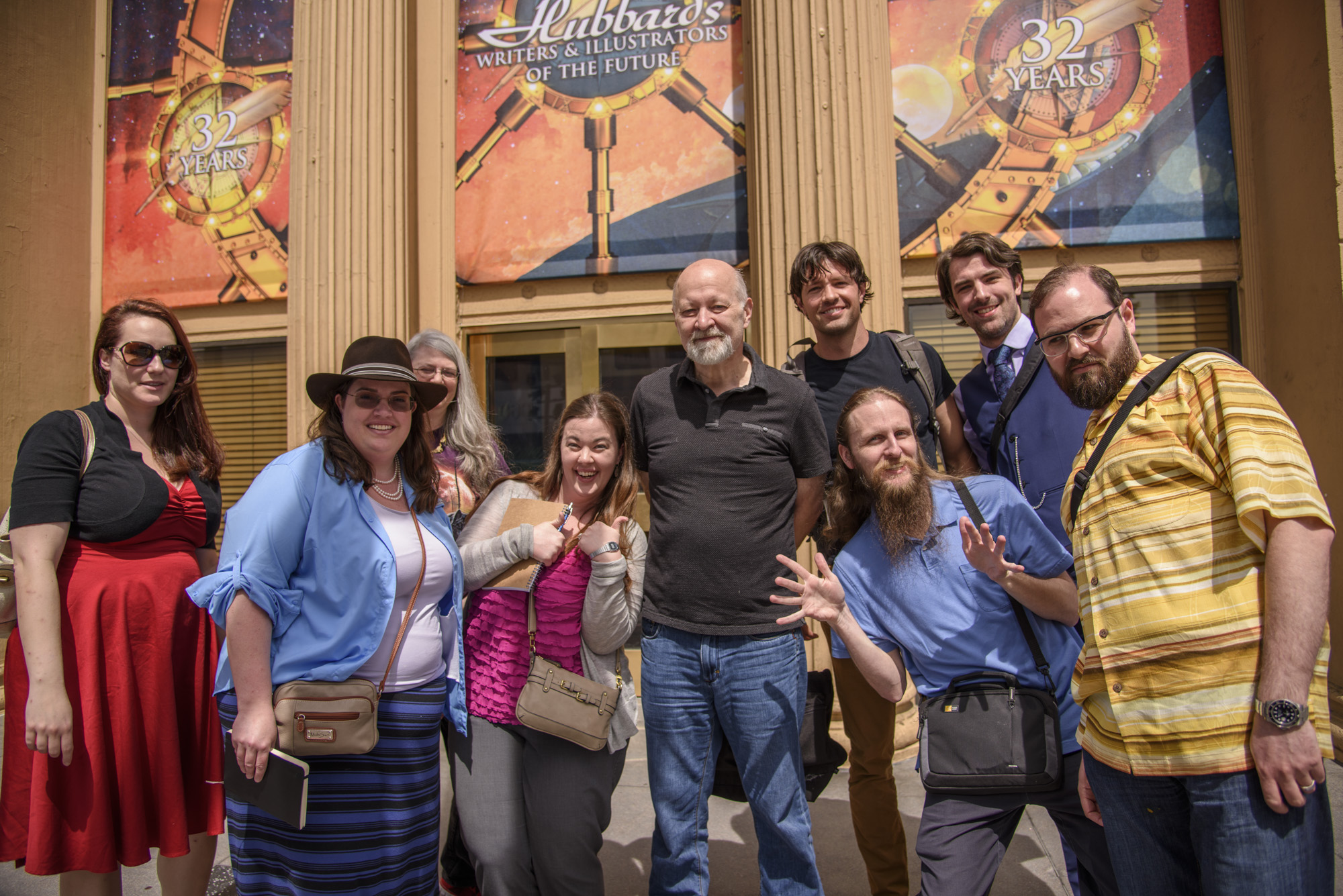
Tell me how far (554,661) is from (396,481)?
2.61ft

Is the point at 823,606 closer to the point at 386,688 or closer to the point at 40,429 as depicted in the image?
the point at 386,688

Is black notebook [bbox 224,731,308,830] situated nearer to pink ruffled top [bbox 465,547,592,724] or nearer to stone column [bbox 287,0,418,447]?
pink ruffled top [bbox 465,547,592,724]

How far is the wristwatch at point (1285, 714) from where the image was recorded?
1479 mm

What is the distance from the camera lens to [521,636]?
252 centimetres

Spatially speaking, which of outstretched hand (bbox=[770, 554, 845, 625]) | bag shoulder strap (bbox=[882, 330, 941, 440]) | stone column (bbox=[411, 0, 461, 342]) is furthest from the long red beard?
stone column (bbox=[411, 0, 461, 342])

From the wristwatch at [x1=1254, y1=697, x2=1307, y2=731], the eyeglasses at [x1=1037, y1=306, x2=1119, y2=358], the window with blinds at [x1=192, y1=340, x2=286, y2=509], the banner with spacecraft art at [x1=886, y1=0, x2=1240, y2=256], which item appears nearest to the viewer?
the wristwatch at [x1=1254, y1=697, x2=1307, y2=731]

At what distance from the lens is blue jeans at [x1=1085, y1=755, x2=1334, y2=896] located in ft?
5.02

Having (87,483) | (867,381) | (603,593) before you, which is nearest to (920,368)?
(867,381)

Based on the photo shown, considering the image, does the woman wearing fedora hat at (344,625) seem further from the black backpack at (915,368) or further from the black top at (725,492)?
the black backpack at (915,368)

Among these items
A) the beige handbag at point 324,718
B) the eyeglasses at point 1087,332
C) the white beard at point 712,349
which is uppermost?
the white beard at point 712,349

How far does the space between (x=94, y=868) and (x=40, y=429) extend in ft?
4.77

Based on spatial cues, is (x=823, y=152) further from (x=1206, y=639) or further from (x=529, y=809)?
(x=529, y=809)

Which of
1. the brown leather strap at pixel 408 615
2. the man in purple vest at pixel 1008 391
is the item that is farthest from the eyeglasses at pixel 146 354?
the man in purple vest at pixel 1008 391

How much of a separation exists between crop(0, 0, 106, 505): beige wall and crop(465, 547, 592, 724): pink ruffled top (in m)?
5.82
